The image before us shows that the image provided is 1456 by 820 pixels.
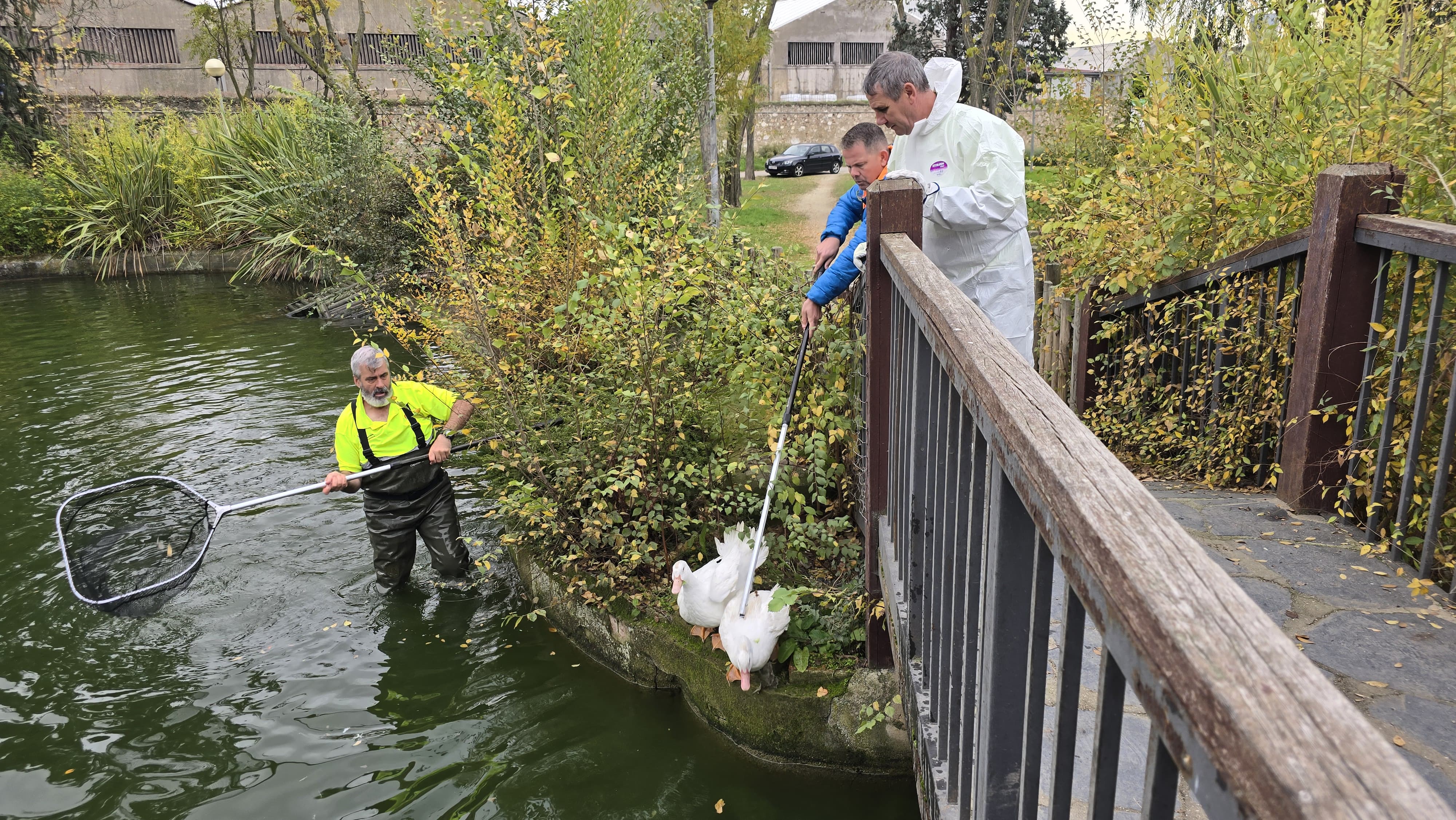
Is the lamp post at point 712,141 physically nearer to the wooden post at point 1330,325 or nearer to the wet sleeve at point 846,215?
the wet sleeve at point 846,215

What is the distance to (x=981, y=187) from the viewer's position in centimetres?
362

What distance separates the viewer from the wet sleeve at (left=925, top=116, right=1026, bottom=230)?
353 centimetres

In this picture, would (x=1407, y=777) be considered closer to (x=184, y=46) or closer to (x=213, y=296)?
(x=213, y=296)

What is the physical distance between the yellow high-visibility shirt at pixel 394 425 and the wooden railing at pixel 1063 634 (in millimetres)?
3834

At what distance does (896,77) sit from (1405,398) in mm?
2248

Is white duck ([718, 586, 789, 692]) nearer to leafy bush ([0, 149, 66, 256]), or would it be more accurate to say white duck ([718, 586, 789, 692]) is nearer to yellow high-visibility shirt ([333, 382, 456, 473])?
yellow high-visibility shirt ([333, 382, 456, 473])

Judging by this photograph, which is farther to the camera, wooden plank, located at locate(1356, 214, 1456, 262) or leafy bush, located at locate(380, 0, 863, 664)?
leafy bush, located at locate(380, 0, 863, 664)

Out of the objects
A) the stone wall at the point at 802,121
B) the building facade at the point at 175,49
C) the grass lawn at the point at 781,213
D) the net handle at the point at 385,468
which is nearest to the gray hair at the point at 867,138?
the net handle at the point at 385,468

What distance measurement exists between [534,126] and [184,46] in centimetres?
3596

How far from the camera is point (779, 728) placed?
4.22 meters

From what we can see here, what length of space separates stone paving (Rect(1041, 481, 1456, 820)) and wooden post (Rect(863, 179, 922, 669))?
832mm

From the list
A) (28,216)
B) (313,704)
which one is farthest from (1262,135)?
(28,216)

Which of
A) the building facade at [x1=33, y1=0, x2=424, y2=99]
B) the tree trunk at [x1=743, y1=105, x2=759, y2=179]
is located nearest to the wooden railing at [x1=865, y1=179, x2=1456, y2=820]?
the tree trunk at [x1=743, y1=105, x2=759, y2=179]

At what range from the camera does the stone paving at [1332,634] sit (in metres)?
2.29
